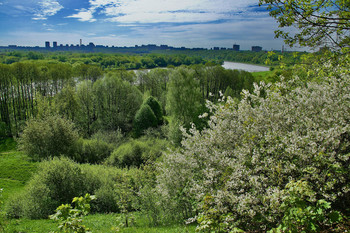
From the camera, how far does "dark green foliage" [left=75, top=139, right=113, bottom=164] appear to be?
32.0m

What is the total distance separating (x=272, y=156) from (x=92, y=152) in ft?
100

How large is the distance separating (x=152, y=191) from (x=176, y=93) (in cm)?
2501

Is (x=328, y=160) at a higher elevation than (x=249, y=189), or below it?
higher

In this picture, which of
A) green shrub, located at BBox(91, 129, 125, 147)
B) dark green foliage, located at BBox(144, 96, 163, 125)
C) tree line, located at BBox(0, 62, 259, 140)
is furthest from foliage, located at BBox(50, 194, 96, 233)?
dark green foliage, located at BBox(144, 96, 163, 125)

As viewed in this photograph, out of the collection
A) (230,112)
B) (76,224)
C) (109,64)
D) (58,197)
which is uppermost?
(109,64)

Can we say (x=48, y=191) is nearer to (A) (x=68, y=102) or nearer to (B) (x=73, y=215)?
(B) (x=73, y=215)

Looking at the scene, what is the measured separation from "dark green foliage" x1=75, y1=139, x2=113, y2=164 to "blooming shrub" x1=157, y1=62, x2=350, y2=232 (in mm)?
26759

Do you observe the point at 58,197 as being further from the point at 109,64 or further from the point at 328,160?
the point at 109,64

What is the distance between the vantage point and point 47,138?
92.1ft

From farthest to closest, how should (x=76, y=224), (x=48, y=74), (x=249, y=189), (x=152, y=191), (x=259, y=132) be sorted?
(x=48, y=74) < (x=152, y=191) < (x=259, y=132) < (x=249, y=189) < (x=76, y=224)

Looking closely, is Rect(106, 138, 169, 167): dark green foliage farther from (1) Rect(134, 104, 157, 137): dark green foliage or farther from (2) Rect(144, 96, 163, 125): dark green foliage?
(2) Rect(144, 96, 163, 125): dark green foliage

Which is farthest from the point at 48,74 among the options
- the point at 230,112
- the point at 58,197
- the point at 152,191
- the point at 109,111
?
the point at 230,112

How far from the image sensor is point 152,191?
11953 millimetres

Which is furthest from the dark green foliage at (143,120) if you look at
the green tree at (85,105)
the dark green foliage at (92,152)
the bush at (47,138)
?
the bush at (47,138)
